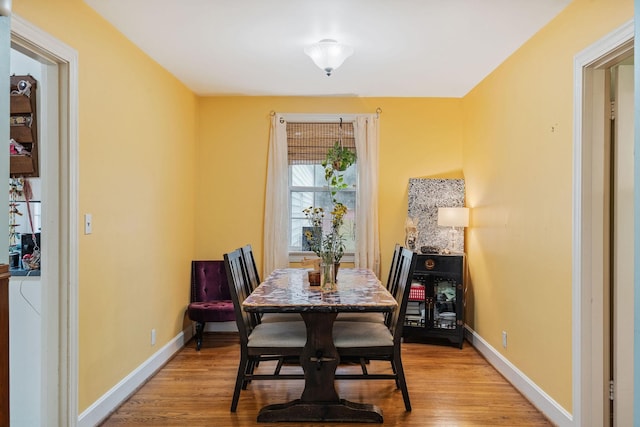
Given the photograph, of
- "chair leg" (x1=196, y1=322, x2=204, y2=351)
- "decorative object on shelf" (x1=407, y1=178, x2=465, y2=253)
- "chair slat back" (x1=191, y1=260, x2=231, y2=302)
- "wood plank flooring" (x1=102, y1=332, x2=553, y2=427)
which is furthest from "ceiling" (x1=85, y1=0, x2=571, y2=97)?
"wood plank flooring" (x1=102, y1=332, x2=553, y2=427)

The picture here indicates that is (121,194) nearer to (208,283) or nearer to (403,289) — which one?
(208,283)

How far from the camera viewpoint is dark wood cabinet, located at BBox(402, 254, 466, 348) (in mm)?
4258

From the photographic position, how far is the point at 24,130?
2703mm

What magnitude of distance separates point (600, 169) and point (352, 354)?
1.75 metres

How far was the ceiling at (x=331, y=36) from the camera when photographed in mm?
2680

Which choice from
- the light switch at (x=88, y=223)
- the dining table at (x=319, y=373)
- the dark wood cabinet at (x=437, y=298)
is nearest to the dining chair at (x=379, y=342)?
the dining table at (x=319, y=373)

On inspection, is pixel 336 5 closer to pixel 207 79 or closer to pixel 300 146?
pixel 207 79

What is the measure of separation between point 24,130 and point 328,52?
198 centimetres

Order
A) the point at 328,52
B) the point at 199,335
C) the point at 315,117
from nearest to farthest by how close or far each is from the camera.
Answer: the point at 328,52
the point at 199,335
the point at 315,117

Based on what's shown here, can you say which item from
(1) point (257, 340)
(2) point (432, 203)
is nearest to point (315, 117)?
(2) point (432, 203)

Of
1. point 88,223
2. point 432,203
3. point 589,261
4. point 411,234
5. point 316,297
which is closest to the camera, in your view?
point 589,261

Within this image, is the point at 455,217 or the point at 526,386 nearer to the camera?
the point at 526,386

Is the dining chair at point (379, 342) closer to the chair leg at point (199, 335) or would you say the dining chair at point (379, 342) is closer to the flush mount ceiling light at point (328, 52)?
the flush mount ceiling light at point (328, 52)

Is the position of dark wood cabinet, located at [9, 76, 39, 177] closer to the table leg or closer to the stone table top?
the stone table top
